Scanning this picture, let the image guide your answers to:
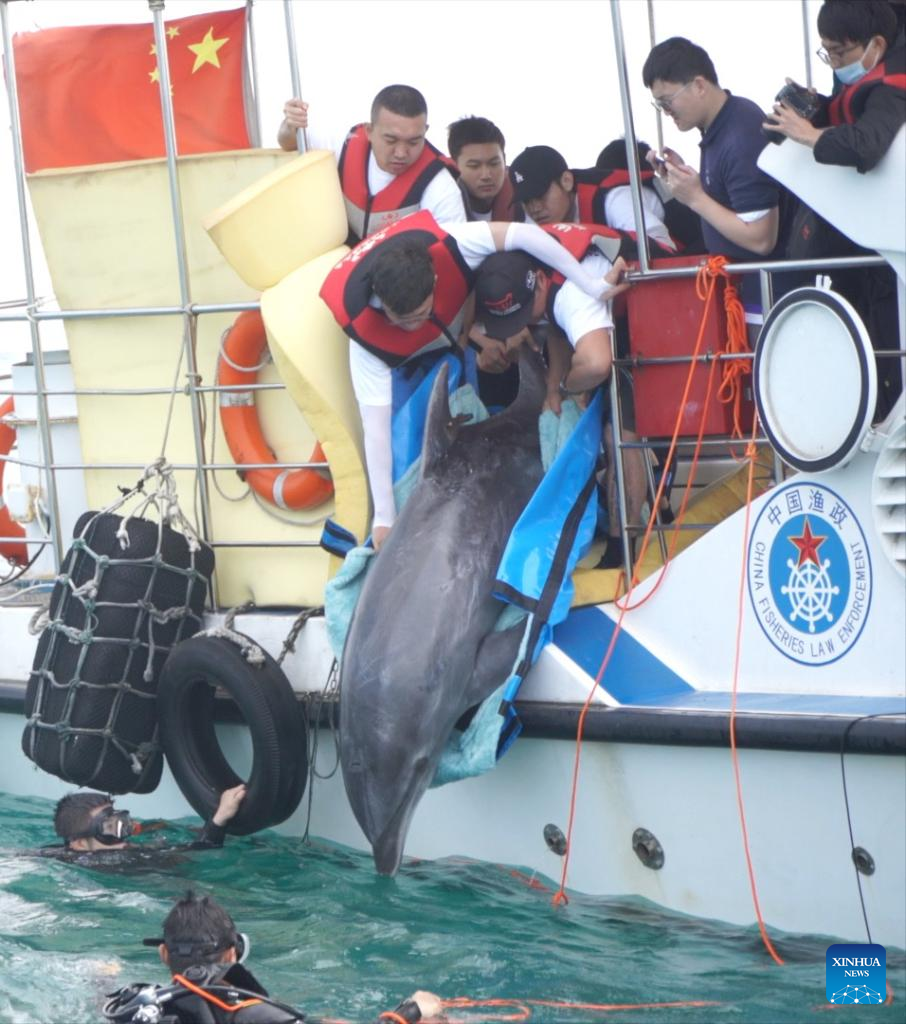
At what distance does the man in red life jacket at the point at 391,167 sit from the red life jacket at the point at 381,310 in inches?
15.3

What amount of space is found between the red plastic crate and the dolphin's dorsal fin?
615mm

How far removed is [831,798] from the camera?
458 centimetres

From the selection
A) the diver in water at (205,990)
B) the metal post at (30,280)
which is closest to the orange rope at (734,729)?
the diver in water at (205,990)

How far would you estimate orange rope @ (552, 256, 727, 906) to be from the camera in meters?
5.06

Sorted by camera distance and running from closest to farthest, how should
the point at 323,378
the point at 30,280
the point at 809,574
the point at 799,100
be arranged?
the point at 799,100 → the point at 809,574 → the point at 323,378 → the point at 30,280

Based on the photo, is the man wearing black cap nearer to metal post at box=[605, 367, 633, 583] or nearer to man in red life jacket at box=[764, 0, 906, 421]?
metal post at box=[605, 367, 633, 583]

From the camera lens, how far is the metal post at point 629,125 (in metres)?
5.10

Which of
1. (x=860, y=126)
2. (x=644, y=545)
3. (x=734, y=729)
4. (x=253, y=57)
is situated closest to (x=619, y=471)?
(x=644, y=545)

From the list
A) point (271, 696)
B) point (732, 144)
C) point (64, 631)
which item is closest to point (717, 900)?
point (271, 696)

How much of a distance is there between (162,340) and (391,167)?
3.90 feet

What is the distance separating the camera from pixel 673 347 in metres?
5.24

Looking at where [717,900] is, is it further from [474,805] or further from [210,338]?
[210,338]

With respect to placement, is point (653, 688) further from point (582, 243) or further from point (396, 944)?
point (582, 243)

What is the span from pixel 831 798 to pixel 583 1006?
88cm
